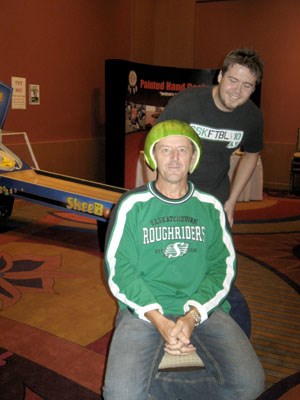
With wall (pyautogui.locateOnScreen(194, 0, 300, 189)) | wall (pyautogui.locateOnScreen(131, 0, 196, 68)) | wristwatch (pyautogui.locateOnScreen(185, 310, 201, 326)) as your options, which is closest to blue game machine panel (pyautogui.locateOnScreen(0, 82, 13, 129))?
wristwatch (pyautogui.locateOnScreen(185, 310, 201, 326))

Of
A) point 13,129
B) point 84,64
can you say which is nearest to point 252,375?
point 13,129

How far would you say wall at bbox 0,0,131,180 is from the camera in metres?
5.80

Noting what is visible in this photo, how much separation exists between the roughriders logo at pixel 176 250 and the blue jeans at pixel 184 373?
255 millimetres

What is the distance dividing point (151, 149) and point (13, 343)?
4.90 feet

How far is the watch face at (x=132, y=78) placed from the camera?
21.8ft

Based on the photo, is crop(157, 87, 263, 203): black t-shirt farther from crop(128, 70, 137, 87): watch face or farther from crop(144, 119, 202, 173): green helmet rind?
crop(128, 70, 137, 87): watch face

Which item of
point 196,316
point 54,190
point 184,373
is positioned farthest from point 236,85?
point 54,190

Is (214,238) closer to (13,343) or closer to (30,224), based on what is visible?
(13,343)

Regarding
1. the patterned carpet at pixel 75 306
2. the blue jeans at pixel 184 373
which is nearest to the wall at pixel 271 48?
the patterned carpet at pixel 75 306

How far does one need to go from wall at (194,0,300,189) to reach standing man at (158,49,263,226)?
6.12 meters

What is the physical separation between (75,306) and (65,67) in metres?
4.74

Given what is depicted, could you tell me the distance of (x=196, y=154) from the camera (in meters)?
1.64

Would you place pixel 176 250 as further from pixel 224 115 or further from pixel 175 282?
pixel 224 115

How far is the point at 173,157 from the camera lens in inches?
61.7
